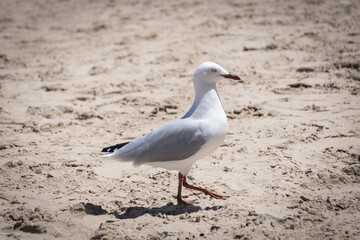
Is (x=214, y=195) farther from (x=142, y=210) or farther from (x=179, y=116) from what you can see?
(x=179, y=116)

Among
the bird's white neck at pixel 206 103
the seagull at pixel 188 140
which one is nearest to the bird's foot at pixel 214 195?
the seagull at pixel 188 140

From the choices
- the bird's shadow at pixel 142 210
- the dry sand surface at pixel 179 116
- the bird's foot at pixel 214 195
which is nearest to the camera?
the dry sand surface at pixel 179 116

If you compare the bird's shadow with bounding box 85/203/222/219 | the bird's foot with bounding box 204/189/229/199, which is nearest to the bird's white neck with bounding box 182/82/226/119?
the bird's foot with bounding box 204/189/229/199

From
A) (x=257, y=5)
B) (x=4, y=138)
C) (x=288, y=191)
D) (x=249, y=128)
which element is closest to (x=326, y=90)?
(x=249, y=128)

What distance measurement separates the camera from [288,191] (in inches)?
140

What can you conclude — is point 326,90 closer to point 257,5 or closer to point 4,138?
point 4,138

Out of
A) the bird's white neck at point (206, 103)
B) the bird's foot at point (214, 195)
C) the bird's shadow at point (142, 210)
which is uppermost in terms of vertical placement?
the bird's white neck at point (206, 103)

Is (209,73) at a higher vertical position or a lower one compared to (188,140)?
higher

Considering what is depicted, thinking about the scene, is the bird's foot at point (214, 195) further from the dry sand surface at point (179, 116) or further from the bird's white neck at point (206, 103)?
the bird's white neck at point (206, 103)

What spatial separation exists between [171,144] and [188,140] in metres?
0.15

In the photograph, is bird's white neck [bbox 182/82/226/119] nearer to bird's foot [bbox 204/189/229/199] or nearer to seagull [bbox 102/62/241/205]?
seagull [bbox 102/62/241/205]

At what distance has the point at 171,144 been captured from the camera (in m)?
3.44

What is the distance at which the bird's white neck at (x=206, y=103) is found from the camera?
139 inches

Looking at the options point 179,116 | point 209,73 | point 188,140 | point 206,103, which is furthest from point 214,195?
point 179,116
